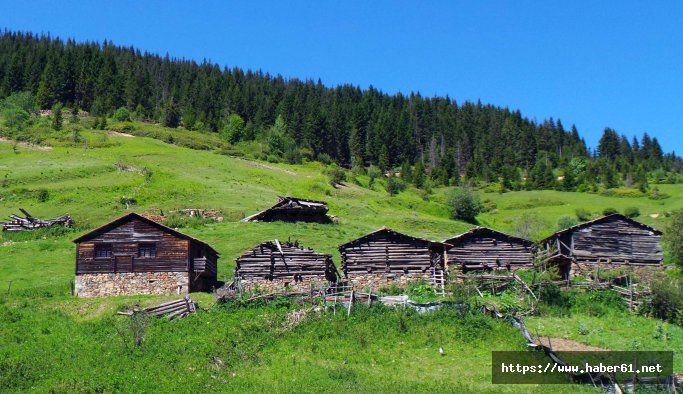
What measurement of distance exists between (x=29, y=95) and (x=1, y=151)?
4603 cm

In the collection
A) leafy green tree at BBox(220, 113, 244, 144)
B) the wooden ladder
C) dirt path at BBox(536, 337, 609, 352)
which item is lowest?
dirt path at BBox(536, 337, 609, 352)

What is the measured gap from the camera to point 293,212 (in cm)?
6850

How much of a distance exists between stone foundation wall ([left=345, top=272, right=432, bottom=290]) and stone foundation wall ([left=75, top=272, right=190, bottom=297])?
35.4 feet

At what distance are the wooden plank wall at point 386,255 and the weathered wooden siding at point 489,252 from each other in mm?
2830

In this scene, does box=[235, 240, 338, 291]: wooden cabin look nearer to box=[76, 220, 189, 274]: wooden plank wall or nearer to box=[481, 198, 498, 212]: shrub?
box=[76, 220, 189, 274]: wooden plank wall

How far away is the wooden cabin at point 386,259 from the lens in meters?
43.4

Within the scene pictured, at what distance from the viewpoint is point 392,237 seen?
145 feet

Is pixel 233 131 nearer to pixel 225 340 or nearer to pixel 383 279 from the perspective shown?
pixel 383 279

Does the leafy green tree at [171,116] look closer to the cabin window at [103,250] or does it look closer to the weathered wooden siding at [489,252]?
the cabin window at [103,250]

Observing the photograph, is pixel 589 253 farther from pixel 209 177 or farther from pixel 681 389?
pixel 209 177

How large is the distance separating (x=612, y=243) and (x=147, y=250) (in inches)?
1366

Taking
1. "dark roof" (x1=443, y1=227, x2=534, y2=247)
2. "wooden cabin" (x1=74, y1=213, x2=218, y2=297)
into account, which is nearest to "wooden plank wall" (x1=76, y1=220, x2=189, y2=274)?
"wooden cabin" (x1=74, y1=213, x2=218, y2=297)

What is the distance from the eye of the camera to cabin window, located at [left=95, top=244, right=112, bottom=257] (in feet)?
143

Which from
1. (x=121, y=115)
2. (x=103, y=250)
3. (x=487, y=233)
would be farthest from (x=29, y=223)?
(x=121, y=115)
